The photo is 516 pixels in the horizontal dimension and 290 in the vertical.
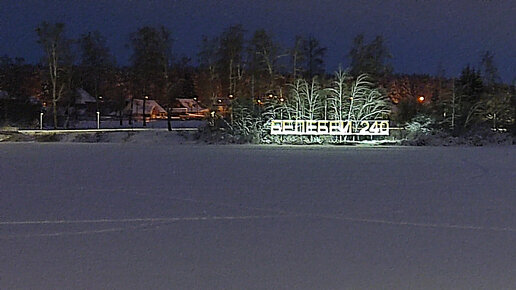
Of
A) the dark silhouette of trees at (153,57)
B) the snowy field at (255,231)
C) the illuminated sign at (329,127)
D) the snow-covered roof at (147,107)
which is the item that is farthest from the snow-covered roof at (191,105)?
the snowy field at (255,231)

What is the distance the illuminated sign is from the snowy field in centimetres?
2105

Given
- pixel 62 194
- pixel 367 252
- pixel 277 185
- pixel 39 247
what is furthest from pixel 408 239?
pixel 62 194

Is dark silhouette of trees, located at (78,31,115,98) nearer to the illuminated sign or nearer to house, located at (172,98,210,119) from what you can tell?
house, located at (172,98,210,119)

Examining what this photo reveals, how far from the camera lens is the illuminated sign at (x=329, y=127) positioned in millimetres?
36906

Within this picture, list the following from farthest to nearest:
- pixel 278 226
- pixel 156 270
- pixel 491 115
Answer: pixel 491 115
pixel 278 226
pixel 156 270

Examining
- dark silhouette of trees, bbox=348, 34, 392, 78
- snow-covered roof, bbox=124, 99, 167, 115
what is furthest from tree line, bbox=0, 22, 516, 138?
snow-covered roof, bbox=124, 99, 167, 115

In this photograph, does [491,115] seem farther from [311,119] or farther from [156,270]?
[156,270]

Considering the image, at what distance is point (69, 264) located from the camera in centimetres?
634

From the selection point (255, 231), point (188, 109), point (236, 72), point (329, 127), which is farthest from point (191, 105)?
point (255, 231)

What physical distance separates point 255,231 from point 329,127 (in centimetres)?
2956

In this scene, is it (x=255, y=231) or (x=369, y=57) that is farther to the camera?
(x=369, y=57)

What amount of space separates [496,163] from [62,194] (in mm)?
16263

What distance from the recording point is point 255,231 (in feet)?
27.1

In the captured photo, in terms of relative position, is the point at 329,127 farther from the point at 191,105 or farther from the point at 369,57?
the point at 191,105
